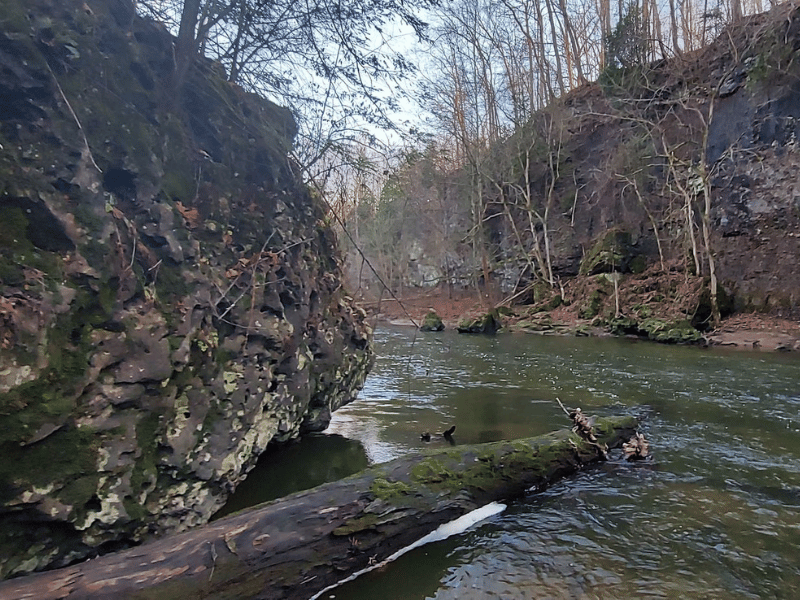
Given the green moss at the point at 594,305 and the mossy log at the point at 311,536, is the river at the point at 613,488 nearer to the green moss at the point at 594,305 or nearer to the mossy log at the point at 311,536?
the mossy log at the point at 311,536

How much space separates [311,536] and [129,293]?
202 centimetres

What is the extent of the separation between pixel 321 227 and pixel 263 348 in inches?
94.3

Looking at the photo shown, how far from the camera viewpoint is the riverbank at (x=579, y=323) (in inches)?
506

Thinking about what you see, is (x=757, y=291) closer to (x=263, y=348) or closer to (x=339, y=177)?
(x=339, y=177)

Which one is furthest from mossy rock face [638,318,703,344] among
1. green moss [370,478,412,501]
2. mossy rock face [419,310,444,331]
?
green moss [370,478,412,501]

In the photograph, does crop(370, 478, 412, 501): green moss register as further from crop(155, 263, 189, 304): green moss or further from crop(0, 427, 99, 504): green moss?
crop(155, 263, 189, 304): green moss

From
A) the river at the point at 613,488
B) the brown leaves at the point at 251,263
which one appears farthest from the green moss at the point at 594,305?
the brown leaves at the point at 251,263

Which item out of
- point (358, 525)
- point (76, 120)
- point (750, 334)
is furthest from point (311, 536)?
point (750, 334)

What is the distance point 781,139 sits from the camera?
53.8 ft

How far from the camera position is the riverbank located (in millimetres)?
12851

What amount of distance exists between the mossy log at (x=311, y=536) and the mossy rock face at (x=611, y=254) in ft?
65.2

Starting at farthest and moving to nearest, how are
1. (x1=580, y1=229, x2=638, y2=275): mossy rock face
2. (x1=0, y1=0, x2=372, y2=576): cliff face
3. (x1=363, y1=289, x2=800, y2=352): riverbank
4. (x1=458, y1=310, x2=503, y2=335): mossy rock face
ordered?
(x1=580, y1=229, x2=638, y2=275): mossy rock face → (x1=458, y1=310, x2=503, y2=335): mossy rock face → (x1=363, y1=289, x2=800, y2=352): riverbank → (x1=0, y1=0, x2=372, y2=576): cliff face

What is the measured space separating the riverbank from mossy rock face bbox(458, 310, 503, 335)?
0.69 meters

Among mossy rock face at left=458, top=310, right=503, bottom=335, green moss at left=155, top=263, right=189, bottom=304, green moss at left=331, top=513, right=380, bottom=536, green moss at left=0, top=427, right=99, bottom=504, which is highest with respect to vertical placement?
green moss at left=155, top=263, right=189, bottom=304
